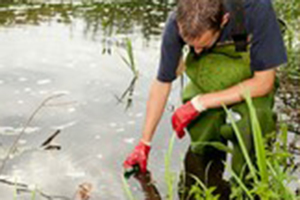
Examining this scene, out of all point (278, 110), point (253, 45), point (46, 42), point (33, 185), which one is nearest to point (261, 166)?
point (253, 45)

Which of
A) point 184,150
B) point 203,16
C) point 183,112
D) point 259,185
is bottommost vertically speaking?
point 184,150

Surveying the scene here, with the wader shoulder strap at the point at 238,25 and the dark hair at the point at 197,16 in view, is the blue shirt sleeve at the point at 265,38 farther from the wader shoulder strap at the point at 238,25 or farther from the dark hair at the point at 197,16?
the dark hair at the point at 197,16

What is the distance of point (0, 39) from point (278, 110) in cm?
277

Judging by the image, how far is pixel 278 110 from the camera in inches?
164

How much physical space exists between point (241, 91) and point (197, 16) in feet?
1.86

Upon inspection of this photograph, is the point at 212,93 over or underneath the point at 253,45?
underneath

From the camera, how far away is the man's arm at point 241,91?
322cm

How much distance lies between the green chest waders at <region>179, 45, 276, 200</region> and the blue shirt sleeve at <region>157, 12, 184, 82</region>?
8.0 inches

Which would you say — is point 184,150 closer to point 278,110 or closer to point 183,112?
point 183,112

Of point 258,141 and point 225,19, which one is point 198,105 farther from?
point 258,141

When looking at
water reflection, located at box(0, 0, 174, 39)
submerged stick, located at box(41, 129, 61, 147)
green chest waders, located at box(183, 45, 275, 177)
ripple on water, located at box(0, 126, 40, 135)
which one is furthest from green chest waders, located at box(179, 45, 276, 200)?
water reflection, located at box(0, 0, 174, 39)

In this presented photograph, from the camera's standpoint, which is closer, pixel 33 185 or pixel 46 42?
pixel 33 185

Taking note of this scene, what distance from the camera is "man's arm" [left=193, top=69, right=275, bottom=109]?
10.6 feet

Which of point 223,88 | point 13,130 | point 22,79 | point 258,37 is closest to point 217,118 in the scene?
point 223,88
